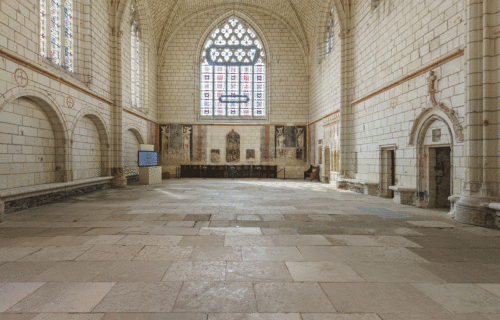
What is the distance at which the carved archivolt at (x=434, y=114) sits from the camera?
253 inches

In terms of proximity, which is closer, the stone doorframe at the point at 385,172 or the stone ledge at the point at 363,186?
the stone doorframe at the point at 385,172

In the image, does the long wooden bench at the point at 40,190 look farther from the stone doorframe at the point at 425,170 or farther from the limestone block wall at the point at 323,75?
the limestone block wall at the point at 323,75

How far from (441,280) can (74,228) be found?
5.43 meters

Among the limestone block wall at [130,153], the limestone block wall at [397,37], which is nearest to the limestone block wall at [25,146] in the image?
the limestone block wall at [130,153]

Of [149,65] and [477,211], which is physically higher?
[149,65]

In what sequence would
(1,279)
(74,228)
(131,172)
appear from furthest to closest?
(131,172), (74,228), (1,279)

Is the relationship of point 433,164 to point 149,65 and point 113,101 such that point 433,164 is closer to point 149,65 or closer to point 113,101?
point 113,101

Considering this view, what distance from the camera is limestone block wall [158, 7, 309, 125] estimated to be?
18.5 m

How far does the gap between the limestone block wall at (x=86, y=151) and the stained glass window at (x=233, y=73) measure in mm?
8488

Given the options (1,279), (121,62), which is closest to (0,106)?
(1,279)

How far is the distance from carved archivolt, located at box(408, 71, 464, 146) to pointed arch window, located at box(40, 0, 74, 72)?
35.2 feet

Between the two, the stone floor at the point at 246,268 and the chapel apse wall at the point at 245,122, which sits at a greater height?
the chapel apse wall at the point at 245,122

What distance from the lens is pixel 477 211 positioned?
541 centimetres

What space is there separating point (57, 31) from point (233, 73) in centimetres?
1103
